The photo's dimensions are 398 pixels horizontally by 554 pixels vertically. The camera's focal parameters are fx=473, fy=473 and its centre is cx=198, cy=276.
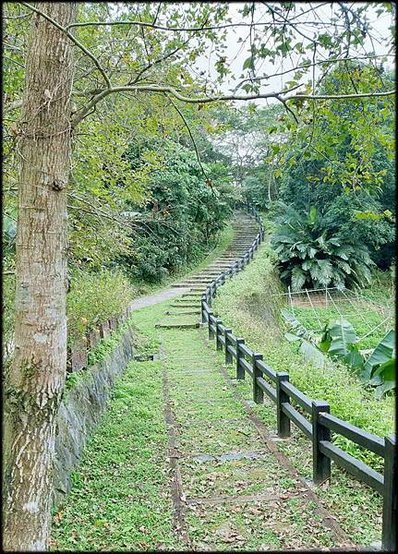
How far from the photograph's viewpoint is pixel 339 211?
15281 millimetres

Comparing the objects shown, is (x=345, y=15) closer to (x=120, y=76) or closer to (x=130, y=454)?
(x=120, y=76)

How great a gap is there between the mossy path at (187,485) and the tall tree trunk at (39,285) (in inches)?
17.6

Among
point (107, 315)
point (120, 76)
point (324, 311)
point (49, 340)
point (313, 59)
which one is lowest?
point (324, 311)

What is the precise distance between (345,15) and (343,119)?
0.86 m

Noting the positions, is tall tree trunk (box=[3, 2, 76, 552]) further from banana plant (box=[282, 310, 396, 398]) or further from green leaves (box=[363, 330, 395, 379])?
banana plant (box=[282, 310, 396, 398])

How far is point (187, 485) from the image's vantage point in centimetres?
383

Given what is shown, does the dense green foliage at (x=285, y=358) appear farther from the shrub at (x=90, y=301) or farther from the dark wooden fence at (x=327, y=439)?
the shrub at (x=90, y=301)

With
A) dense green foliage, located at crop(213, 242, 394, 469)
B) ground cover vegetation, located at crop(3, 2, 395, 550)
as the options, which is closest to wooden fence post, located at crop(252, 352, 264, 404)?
dense green foliage, located at crop(213, 242, 394, 469)

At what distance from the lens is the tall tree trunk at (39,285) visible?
94.8 inches

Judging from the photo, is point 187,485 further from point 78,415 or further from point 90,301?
point 90,301

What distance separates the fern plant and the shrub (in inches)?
392

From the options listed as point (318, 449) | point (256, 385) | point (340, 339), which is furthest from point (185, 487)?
point (340, 339)

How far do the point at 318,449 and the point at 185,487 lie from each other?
3.62ft

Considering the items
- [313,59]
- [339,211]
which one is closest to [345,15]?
[313,59]
